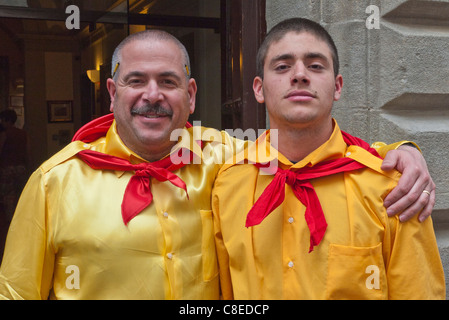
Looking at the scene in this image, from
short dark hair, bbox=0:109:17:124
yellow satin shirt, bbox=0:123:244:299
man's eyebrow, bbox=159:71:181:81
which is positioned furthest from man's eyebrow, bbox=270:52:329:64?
short dark hair, bbox=0:109:17:124

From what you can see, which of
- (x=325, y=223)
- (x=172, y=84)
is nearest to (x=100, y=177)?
(x=172, y=84)

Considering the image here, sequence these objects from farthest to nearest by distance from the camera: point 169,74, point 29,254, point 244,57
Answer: point 244,57 < point 169,74 < point 29,254

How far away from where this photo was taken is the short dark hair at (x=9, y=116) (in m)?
4.51

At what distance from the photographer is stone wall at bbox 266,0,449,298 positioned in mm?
2814

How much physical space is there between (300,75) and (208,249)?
70 centimetres

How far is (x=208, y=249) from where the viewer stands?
6.39 feet

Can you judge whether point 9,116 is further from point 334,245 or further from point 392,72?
point 334,245

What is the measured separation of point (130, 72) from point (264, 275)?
2.86 feet

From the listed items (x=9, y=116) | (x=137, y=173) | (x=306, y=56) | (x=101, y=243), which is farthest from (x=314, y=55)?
(x=9, y=116)

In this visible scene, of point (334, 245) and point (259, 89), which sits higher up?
point (259, 89)

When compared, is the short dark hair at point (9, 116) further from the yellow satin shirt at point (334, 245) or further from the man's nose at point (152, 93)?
the yellow satin shirt at point (334, 245)

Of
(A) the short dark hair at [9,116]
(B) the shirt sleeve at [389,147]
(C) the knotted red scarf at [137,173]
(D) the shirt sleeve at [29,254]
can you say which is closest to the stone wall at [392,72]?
(B) the shirt sleeve at [389,147]

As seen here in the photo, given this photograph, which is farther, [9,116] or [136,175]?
[9,116]

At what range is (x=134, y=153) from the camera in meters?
2.01
